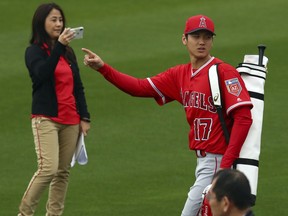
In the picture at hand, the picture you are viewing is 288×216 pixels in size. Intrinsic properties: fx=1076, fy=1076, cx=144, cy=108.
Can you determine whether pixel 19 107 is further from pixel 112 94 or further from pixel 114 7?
pixel 114 7

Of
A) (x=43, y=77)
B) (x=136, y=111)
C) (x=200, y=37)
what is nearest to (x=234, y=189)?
(x=200, y=37)

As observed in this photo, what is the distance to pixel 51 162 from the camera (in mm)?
10188

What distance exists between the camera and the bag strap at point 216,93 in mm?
8516

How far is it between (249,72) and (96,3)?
12709 mm

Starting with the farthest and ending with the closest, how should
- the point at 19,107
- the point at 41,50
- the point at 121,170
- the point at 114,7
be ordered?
the point at 114,7 < the point at 19,107 < the point at 121,170 < the point at 41,50

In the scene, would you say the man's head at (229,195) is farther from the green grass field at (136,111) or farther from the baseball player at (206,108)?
the green grass field at (136,111)

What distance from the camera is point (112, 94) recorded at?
16.0m

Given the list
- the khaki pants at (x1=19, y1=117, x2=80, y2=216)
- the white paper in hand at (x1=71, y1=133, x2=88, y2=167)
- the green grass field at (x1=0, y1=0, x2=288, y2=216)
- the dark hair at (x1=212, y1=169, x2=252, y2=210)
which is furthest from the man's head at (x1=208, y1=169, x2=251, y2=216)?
the green grass field at (x1=0, y1=0, x2=288, y2=216)

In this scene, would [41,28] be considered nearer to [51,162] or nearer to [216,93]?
[51,162]

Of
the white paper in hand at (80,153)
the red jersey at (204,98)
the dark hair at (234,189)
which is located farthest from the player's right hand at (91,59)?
the dark hair at (234,189)

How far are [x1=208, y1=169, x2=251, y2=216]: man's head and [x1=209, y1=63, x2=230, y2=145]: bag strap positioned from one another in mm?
2321

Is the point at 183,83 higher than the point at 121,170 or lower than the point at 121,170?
higher

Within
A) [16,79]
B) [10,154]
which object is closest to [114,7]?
[16,79]

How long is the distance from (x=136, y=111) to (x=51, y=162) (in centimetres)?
500
